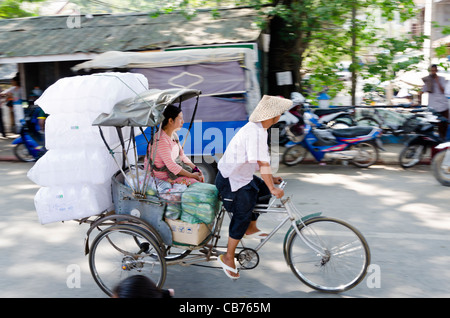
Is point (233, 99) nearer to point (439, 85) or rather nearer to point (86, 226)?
point (86, 226)

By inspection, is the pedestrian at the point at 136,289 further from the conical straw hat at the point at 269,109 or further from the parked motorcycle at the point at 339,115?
the parked motorcycle at the point at 339,115

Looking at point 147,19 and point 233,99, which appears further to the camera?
point 147,19

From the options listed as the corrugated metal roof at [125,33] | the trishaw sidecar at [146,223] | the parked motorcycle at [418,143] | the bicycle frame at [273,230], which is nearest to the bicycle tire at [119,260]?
the trishaw sidecar at [146,223]

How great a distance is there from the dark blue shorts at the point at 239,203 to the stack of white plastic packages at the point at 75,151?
983mm

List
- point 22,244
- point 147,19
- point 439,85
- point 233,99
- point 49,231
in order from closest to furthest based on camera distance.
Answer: point 22,244 → point 49,231 → point 233,99 → point 439,85 → point 147,19

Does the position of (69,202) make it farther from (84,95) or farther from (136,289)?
(136,289)

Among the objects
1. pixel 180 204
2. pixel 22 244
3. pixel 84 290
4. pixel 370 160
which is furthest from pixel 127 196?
pixel 370 160

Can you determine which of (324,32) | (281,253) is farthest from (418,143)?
(281,253)

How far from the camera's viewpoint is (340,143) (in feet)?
28.0

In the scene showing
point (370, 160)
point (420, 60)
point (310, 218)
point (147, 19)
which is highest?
point (147, 19)

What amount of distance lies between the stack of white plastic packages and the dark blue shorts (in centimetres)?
98

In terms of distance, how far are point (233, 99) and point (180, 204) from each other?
4.25 meters

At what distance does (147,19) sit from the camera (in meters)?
12.1

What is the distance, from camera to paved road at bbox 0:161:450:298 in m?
3.93
